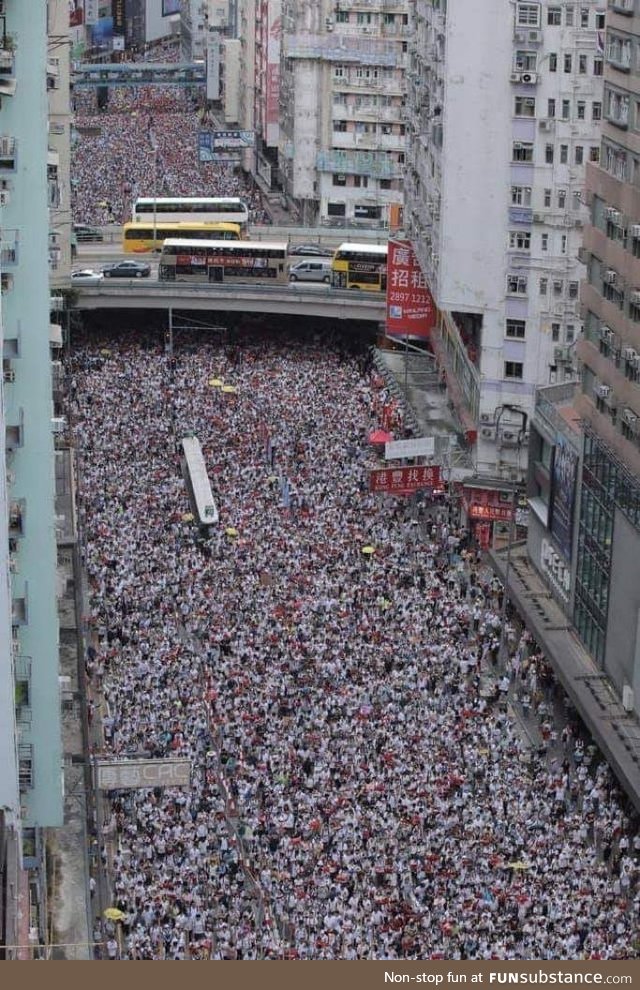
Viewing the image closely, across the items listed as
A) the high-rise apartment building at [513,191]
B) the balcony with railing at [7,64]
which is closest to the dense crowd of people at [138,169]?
the high-rise apartment building at [513,191]

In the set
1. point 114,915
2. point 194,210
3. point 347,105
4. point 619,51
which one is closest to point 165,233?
point 194,210

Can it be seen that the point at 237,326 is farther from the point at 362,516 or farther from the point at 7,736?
the point at 7,736

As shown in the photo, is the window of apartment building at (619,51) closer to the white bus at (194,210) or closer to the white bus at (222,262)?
the white bus at (222,262)

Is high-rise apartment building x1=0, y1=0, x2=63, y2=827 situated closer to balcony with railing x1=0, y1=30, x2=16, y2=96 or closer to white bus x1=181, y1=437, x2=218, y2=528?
balcony with railing x1=0, y1=30, x2=16, y2=96

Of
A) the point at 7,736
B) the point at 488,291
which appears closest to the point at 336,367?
the point at 488,291

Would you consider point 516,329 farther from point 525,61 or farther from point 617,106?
point 617,106

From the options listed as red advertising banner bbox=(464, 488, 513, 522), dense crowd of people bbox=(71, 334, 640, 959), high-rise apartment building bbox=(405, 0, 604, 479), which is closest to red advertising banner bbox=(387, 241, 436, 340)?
high-rise apartment building bbox=(405, 0, 604, 479)
